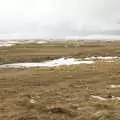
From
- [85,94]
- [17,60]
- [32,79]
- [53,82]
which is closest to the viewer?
[85,94]

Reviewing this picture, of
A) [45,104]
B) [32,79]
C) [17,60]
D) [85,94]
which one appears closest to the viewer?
[45,104]

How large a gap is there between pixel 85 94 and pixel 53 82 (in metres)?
7.67

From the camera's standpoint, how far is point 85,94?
25.5 meters

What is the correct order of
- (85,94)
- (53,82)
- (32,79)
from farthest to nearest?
(32,79) < (53,82) < (85,94)

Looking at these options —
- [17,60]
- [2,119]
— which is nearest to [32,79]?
[2,119]

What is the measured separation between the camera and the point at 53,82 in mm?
32688

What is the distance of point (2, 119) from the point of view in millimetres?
17188

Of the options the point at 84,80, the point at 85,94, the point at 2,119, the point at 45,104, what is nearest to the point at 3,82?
the point at 84,80

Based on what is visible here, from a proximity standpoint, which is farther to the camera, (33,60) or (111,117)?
(33,60)

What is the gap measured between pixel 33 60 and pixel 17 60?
294 cm

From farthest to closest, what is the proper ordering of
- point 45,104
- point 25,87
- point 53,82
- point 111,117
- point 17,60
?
point 17,60 → point 53,82 → point 25,87 → point 45,104 → point 111,117

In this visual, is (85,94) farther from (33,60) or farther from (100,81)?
(33,60)

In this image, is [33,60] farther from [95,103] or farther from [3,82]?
[95,103]

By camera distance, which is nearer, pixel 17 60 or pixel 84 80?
pixel 84 80
